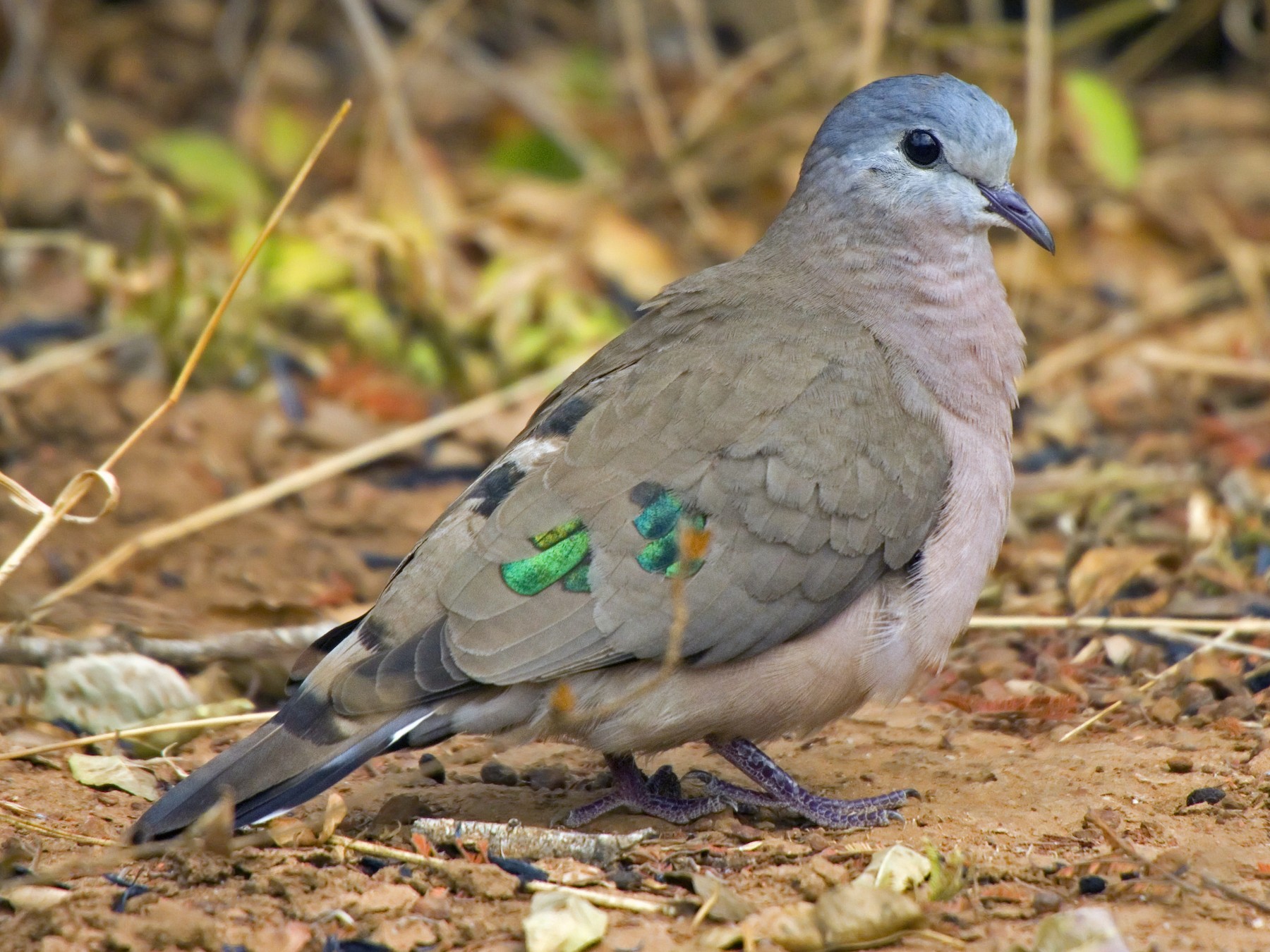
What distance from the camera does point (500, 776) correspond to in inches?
163

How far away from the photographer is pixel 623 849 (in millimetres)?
3402

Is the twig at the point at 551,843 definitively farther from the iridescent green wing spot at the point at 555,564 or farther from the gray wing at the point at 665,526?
the iridescent green wing spot at the point at 555,564

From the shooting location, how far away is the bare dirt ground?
3031mm

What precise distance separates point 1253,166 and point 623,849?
693 cm

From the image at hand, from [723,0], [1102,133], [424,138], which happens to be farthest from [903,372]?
[723,0]

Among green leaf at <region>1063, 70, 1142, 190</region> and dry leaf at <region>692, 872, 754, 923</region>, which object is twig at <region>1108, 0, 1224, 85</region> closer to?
green leaf at <region>1063, 70, 1142, 190</region>

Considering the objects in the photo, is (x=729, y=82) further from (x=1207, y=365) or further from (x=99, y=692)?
(x=99, y=692)

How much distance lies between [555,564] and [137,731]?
1211mm

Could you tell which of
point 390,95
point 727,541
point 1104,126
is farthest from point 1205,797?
point 390,95

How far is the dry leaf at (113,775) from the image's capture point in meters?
3.82

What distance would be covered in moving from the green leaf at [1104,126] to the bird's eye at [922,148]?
3.30 metres

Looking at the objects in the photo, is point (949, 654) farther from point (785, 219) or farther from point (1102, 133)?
point (1102, 133)

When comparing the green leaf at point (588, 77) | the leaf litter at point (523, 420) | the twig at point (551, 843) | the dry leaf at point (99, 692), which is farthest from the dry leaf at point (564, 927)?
the green leaf at point (588, 77)

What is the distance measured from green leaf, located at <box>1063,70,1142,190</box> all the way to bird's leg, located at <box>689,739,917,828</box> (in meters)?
4.23
